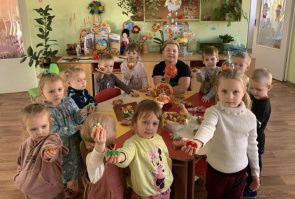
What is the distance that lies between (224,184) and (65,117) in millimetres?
1225

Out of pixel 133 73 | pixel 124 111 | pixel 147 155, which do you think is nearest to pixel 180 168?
pixel 147 155

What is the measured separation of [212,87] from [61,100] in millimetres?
1455

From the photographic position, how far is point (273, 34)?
253 inches

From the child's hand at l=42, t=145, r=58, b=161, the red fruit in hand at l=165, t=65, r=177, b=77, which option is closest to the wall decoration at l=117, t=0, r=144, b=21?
the red fruit in hand at l=165, t=65, r=177, b=77

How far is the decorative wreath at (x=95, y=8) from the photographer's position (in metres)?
5.13

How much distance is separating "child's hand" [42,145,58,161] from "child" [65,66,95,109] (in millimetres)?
867

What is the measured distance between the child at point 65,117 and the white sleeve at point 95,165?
79 cm

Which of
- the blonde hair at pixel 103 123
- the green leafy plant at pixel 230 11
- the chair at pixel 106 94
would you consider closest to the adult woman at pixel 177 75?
the chair at pixel 106 94

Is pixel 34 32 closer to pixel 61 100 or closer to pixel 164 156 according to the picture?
pixel 61 100

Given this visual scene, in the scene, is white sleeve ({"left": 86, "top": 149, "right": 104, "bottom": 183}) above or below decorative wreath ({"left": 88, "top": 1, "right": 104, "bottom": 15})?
below

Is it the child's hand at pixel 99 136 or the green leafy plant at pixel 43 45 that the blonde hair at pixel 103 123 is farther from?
the green leafy plant at pixel 43 45

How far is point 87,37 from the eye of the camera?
16.7 feet

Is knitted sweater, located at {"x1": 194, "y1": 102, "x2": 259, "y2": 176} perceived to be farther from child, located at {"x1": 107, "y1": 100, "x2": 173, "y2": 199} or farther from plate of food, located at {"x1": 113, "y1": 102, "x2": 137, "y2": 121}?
A: plate of food, located at {"x1": 113, "y1": 102, "x2": 137, "y2": 121}

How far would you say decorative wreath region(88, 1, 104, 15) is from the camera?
5129mm
